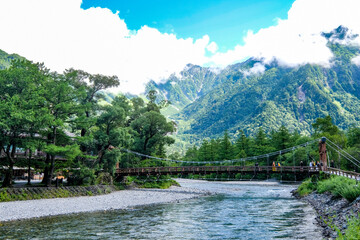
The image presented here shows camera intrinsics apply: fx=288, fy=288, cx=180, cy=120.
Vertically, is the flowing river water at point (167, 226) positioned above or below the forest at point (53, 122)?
below

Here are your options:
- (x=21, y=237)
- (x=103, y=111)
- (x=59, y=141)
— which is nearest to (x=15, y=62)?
(x=59, y=141)

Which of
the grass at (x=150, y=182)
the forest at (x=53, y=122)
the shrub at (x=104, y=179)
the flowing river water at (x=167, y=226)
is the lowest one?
the flowing river water at (x=167, y=226)

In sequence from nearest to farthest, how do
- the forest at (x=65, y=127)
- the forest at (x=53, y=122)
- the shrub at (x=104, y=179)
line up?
1. the forest at (x=53, y=122)
2. the forest at (x=65, y=127)
3. the shrub at (x=104, y=179)

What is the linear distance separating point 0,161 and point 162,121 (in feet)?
87.8

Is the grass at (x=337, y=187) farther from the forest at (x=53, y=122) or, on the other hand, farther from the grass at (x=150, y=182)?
the forest at (x=53, y=122)

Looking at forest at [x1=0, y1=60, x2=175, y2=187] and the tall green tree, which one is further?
forest at [x1=0, y1=60, x2=175, y2=187]

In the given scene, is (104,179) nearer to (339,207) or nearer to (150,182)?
(150,182)

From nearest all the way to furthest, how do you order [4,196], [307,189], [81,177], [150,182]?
[4,196] → [307,189] → [81,177] → [150,182]

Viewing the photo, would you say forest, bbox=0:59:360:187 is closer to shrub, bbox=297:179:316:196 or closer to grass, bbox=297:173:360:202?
shrub, bbox=297:179:316:196

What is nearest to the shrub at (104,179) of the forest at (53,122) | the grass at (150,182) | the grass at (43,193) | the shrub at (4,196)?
the forest at (53,122)

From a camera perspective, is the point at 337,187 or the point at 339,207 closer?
the point at 339,207

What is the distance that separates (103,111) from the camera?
119ft

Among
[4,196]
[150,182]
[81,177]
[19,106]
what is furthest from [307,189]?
[19,106]

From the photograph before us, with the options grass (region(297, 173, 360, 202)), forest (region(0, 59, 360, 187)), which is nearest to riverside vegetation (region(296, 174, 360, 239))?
grass (region(297, 173, 360, 202))
